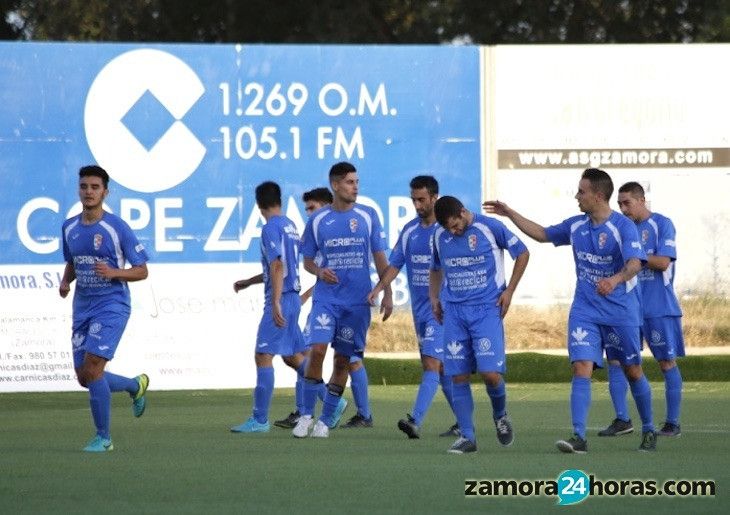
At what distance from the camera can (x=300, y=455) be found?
12.4 metres

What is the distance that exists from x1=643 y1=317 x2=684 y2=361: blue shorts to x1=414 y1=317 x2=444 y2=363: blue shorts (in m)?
1.63

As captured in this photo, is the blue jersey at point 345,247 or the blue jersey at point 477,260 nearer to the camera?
the blue jersey at point 477,260

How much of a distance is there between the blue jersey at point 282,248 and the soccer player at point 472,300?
261cm

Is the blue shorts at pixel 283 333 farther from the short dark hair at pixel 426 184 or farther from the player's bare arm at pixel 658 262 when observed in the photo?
the player's bare arm at pixel 658 262

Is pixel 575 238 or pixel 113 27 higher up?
pixel 113 27

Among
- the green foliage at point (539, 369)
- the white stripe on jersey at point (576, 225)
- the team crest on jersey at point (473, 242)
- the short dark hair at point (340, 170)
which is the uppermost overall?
the short dark hair at point (340, 170)

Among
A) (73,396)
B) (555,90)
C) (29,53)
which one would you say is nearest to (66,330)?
(73,396)

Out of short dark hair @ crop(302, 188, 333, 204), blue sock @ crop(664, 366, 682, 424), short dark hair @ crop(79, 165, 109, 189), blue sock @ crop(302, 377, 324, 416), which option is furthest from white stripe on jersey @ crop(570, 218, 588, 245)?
short dark hair @ crop(302, 188, 333, 204)

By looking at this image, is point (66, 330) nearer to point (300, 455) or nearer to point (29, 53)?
point (29, 53)

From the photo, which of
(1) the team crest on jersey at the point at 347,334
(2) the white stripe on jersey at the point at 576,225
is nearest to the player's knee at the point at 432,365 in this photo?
(1) the team crest on jersey at the point at 347,334

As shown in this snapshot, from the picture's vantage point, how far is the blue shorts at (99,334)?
12727 millimetres

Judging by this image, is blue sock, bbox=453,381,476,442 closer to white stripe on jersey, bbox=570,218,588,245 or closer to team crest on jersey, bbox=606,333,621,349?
team crest on jersey, bbox=606,333,621,349

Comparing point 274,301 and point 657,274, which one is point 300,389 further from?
point 657,274

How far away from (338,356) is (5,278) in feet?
23.2
